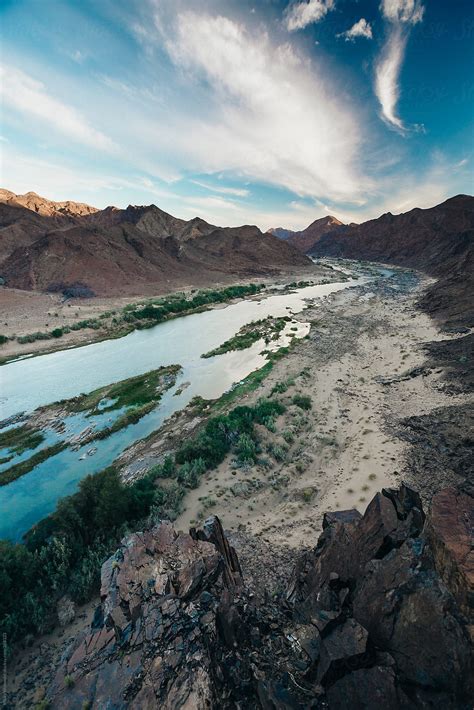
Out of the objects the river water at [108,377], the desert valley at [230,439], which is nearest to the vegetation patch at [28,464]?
the desert valley at [230,439]

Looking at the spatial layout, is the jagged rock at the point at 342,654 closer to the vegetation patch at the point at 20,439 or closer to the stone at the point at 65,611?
the stone at the point at 65,611

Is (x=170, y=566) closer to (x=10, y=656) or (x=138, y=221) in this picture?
(x=10, y=656)

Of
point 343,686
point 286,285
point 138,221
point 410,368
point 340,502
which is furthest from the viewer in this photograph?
point 138,221

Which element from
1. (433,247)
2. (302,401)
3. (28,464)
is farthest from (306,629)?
(433,247)

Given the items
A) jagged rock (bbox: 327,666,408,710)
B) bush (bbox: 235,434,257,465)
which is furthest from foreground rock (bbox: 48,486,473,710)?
bush (bbox: 235,434,257,465)

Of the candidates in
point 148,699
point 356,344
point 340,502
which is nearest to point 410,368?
point 356,344

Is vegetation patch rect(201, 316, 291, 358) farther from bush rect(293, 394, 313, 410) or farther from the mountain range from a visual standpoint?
the mountain range
